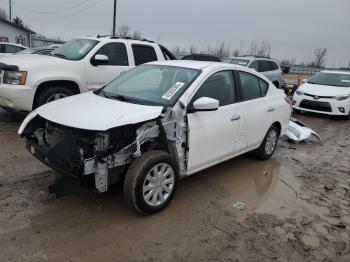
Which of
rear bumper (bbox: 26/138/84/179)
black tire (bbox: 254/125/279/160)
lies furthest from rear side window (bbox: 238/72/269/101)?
rear bumper (bbox: 26/138/84/179)

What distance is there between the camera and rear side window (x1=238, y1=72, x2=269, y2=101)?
535cm

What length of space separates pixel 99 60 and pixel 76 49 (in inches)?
29.7

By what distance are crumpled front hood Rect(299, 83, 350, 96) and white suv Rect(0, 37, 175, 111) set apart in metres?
5.59

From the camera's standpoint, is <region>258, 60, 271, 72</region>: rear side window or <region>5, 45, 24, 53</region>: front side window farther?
<region>5, 45, 24, 53</region>: front side window

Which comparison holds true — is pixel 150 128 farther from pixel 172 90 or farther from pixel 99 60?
pixel 99 60

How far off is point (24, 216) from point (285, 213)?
3.06m

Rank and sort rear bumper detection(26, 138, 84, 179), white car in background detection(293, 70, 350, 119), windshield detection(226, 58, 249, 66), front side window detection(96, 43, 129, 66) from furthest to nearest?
windshield detection(226, 58, 249, 66) < white car in background detection(293, 70, 350, 119) < front side window detection(96, 43, 129, 66) < rear bumper detection(26, 138, 84, 179)

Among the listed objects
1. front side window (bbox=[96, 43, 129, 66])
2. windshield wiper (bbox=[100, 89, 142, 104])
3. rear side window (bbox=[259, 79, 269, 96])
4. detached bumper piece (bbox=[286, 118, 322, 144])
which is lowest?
detached bumper piece (bbox=[286, 118, 322, 144])

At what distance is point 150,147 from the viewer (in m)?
4.07

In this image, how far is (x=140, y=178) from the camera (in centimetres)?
368

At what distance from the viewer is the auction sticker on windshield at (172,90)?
4320 millimetres

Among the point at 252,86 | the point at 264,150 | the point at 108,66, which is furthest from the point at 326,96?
the point at 108,66

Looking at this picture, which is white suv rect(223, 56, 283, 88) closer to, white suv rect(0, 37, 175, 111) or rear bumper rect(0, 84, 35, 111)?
white suv rect(0, 37, 175, 111)

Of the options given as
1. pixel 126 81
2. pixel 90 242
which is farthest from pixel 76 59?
pixel 90 242
